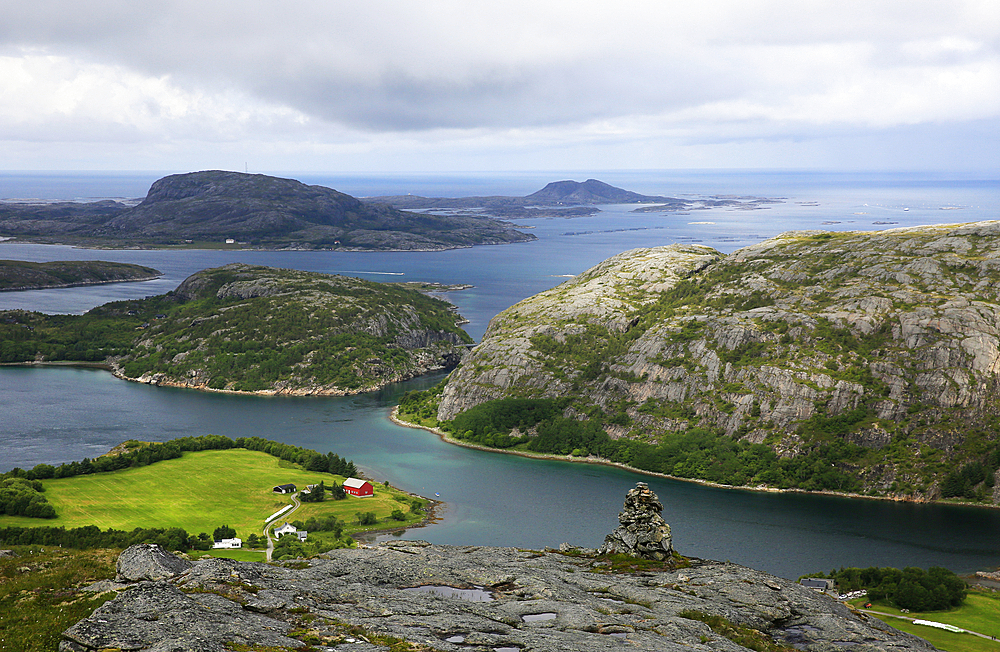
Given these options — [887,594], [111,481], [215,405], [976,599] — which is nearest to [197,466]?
[111,481]

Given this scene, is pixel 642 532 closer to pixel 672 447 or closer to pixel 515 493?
pixel 515 493

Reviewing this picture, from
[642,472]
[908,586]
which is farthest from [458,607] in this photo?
[642,472]

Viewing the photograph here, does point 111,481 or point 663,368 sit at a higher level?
point 663,368

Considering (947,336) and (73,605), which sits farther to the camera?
(947,336)

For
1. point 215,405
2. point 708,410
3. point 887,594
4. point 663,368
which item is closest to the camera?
point 887,594

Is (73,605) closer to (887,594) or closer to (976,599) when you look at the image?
(887,594)

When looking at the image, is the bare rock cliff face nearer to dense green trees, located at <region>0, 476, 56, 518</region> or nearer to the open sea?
the open sea
